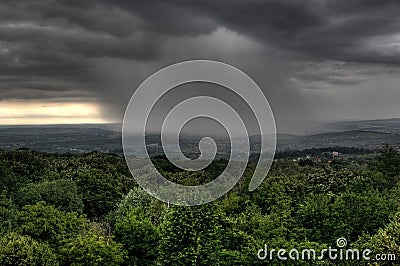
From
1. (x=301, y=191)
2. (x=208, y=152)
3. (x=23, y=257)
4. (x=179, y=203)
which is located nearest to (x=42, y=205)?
(x=23, y=257)

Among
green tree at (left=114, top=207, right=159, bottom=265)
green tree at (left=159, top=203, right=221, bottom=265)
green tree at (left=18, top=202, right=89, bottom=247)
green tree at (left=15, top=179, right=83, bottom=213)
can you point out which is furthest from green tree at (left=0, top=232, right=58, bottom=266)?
green tree at (left=15, top=179, right=83, bottom=213)

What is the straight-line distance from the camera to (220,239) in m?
34.2

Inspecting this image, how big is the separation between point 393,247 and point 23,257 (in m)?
25.5

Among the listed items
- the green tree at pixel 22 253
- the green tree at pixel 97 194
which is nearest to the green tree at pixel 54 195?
the green tree at pixel 97 194

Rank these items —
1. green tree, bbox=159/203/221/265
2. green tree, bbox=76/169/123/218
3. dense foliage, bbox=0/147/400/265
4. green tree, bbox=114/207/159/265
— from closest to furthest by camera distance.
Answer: dense foliage, bbox=0/147/400/265 → green tree, bbox=159/203/221/265 → green tree, bbox=114/207/159/265 → green tree, bbox=76/169/123/218

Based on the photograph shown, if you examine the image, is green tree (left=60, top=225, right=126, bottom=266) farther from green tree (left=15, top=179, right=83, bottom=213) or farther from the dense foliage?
green tree (left=15, top=179, right=83, bottom=213)

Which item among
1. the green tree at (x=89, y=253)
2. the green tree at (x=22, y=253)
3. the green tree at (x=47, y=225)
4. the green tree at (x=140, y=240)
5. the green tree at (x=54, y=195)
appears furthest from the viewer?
the green tree at (x=54, y=195)

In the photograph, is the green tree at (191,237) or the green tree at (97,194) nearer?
the green tree at (191,237)

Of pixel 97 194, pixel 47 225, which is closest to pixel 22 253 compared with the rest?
pixel 47 225

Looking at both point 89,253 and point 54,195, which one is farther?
point 54,195

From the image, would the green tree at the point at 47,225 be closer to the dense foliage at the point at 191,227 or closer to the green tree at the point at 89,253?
the dense foliage at the point at 191,227

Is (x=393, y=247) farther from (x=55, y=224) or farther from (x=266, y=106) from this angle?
(x=55, y=224)

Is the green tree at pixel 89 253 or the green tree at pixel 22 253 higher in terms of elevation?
the green tree at pixel 22 253

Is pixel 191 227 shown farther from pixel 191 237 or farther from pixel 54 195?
pixel 54 195
